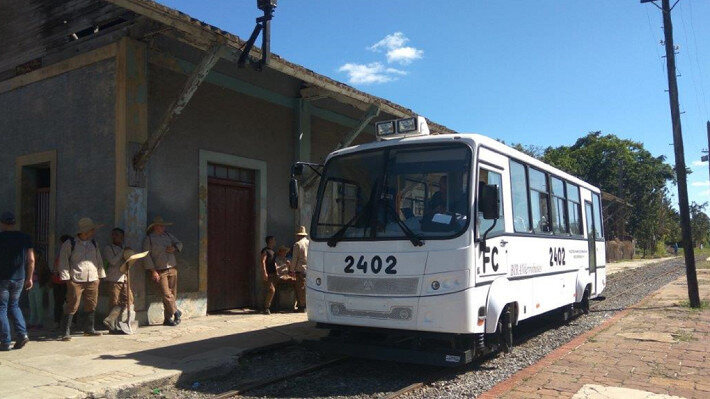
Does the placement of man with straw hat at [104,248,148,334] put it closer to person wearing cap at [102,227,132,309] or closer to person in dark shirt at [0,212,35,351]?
person wearing cap at [102,227,132,309]

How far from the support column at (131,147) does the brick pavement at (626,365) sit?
A: 592cm

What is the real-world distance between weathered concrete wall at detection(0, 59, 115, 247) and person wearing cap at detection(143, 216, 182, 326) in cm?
70

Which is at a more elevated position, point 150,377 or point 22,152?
point 22,152

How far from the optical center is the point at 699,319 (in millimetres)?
10977

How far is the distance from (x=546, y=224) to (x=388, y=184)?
3384 mm

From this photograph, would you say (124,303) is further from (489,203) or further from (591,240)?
(591,240)

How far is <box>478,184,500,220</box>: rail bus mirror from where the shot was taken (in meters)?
6.19

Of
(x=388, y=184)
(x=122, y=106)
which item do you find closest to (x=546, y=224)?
(x=388, y=184)

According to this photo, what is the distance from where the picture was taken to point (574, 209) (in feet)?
35.4

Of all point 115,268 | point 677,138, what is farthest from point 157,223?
point 677,138

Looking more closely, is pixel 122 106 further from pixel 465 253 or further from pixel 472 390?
pixel 472 390

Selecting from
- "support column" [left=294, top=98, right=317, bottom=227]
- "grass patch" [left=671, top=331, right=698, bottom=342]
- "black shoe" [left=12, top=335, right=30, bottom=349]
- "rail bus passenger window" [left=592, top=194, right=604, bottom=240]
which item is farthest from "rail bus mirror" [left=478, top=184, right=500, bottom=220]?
"rail bus passenger window" [left=592, top=194, right=604, bottom=240]

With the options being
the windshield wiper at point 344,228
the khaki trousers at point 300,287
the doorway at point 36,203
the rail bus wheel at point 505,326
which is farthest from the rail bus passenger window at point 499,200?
the doorway at point 36,203

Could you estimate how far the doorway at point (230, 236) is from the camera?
10750mm
